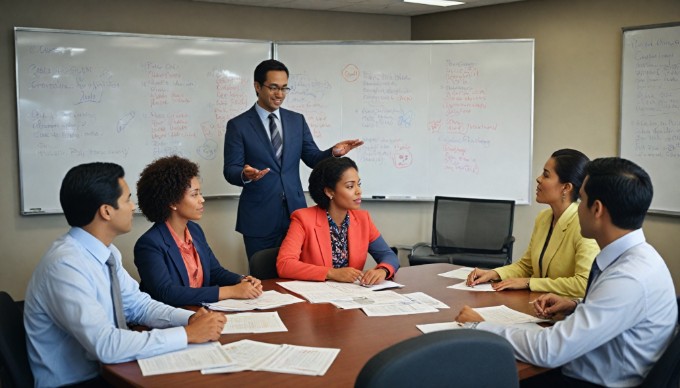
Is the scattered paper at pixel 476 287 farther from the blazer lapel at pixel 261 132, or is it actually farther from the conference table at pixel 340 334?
the blazer lapel at pixel 261 132

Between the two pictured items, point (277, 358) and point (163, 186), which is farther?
point (163, 186)

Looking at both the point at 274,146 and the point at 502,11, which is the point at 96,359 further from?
the point at 502,11

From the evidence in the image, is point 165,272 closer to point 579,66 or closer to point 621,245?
point 621,245

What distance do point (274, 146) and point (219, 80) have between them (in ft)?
4.76

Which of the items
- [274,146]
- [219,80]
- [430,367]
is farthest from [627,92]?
[430,367]

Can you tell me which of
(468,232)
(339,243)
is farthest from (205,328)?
(468,232)

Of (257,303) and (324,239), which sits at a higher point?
(324,239)

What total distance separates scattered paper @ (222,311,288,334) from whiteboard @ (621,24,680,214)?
3533 mm

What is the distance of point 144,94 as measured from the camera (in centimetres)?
531

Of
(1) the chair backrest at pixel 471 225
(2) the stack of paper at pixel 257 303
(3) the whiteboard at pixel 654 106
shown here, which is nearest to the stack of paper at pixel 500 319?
(2) the stack of paper at pixel 257 303

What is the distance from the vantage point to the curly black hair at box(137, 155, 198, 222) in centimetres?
295

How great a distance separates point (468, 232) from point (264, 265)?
2.28 m

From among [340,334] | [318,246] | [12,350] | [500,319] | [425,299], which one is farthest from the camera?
[318,246]

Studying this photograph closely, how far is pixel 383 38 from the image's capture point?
651 centimetres
